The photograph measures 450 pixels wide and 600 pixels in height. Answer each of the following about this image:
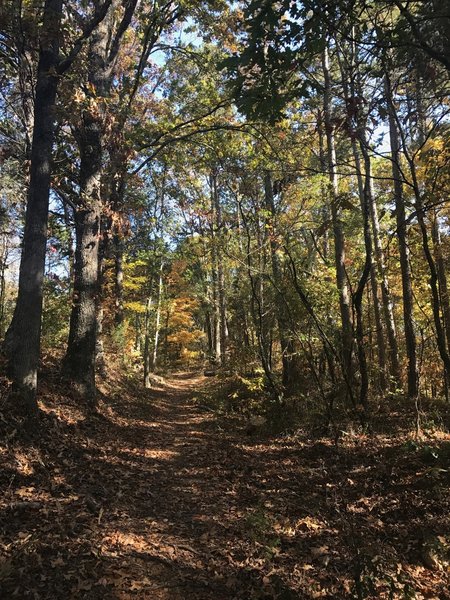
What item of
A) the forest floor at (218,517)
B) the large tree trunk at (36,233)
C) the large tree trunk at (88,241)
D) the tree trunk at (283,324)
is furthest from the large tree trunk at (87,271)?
the tree trunk at (283,324)

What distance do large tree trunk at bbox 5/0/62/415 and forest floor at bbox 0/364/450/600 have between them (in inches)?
31.3

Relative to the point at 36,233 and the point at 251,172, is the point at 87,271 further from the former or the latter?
the point at 251,172

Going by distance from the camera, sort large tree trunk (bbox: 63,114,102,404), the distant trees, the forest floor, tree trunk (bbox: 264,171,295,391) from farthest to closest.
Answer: tree trunk (bbox: 264,171,295,391) → large tree trunk (bbox: 63,114,102,404) → the distant trees → the forest floor

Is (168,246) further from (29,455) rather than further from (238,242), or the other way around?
(29,455)

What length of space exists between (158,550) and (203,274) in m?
26.6

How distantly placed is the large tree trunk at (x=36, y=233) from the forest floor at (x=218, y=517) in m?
0.79

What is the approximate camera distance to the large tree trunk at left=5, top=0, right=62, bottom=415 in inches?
243

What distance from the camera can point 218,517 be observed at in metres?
5.10

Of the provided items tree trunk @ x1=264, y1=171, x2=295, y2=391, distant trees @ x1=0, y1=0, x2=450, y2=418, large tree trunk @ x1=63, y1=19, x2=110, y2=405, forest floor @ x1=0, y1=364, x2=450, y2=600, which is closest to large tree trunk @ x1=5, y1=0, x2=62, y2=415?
distant trees @ x1=0, y1=0, x2=450, y2=418

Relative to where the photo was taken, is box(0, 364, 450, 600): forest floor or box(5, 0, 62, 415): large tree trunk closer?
box(0, 364, 450, 600): forest floor

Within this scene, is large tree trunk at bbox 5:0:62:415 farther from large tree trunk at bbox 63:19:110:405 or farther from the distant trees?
large tree trunk at bbox 63:19:110:405

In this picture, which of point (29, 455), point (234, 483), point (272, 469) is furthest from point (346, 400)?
point (29, 455)

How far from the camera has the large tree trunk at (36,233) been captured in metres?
6.16

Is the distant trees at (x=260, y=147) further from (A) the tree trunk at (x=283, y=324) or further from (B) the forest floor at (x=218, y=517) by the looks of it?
(B) the forest floor at (x=218, y=517)
